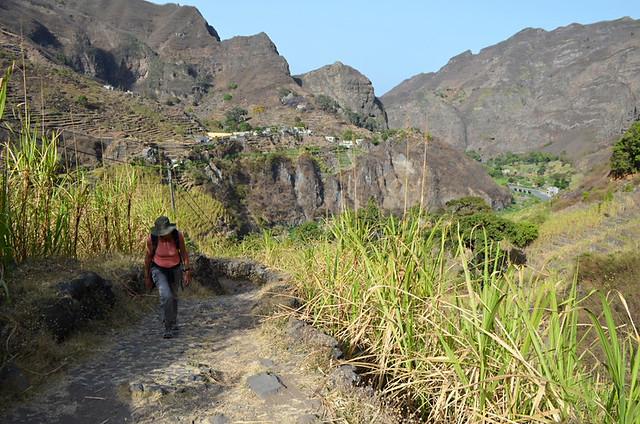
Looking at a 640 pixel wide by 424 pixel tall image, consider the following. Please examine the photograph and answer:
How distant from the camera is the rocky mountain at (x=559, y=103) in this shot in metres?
123

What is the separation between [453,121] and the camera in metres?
184

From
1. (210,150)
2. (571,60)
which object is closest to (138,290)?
(210,150)

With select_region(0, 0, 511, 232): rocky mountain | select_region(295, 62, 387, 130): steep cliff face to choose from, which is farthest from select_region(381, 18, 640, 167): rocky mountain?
select_region(0, 0, 511, 232): rocky mountain

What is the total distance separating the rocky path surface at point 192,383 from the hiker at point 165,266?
0.23 meters

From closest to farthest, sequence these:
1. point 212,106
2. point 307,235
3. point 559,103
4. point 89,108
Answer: point 307,235, point 89,108, point 212,106, point 559,103

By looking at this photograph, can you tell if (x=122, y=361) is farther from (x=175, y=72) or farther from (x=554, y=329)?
(x=175, y=72)

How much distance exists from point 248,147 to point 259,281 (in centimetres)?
6443

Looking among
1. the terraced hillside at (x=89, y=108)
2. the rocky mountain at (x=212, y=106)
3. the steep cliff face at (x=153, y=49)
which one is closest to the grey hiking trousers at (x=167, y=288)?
the rocky mountain at (x=212, y=106)

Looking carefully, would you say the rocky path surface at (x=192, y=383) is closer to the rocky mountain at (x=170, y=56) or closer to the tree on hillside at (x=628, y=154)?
the tree on hillside at (x=628, y=154)

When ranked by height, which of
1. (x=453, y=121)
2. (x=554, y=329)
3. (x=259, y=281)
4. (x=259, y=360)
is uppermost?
(x=453, y=121)

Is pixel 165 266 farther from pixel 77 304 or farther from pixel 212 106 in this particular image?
pixel 212 106

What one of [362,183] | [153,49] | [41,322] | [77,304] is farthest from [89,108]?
[153,49]

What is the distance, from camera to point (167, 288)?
381 cm

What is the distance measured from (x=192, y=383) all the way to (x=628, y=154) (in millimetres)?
41844
